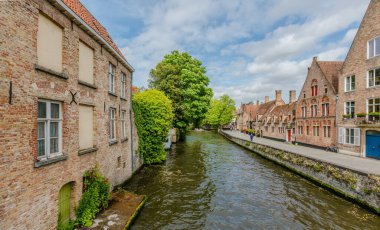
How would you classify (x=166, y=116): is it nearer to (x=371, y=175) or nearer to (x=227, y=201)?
(x=227, y=201)

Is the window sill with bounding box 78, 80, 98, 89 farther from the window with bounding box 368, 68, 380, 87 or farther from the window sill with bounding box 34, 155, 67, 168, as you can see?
the window with bounding box 368, 68, 380, 87

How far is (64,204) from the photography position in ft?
23.2

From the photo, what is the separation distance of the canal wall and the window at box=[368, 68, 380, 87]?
8961 millimetres

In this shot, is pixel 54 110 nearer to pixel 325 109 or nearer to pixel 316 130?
pixel 325 109

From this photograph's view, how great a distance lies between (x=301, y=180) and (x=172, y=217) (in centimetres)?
1115

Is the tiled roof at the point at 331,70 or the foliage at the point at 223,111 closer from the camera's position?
the tiled roof at the point at 331,70

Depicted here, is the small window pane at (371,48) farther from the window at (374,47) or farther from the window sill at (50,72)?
the window sill at (50,72)

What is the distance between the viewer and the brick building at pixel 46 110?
493 centimetres

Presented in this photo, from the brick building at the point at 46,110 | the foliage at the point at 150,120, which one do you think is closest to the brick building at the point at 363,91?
the foliage at the point at 150,120

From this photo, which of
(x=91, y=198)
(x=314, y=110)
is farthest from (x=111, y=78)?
(x=314, y=110)

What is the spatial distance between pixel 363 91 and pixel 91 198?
894 inches

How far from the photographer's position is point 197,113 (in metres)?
33.7

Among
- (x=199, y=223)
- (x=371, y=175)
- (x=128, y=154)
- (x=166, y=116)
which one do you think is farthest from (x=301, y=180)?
(x=128, y=154)

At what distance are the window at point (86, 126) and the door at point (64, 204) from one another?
170 cm
